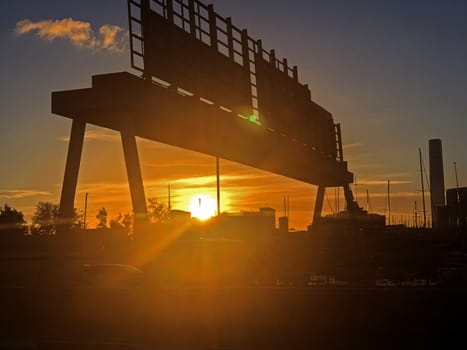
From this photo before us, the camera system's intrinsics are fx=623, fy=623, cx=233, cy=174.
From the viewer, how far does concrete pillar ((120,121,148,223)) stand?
30.6 meters

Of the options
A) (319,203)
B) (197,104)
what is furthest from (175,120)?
(319,203)

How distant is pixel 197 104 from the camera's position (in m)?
35.3

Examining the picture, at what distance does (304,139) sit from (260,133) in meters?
11.6

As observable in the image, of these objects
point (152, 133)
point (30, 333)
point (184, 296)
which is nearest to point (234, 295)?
point (184, 296)

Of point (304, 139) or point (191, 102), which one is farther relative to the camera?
point (304, 139)

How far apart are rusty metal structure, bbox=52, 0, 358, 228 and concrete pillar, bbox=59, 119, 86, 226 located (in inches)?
2.0

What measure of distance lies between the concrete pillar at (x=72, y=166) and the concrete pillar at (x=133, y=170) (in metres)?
2.33

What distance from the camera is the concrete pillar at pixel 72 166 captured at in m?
30.9

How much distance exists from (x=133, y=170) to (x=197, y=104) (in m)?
6.49

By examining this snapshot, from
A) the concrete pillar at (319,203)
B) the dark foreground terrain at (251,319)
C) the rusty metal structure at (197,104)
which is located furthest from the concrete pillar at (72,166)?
the concrete pillar at (319,203)

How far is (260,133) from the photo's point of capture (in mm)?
43562

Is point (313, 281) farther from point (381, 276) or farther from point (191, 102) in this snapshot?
point (191, 102)

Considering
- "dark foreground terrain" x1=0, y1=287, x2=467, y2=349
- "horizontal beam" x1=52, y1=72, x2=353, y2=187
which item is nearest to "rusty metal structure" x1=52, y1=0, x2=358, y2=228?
"horizontal beam" x1=52, y1=72, x2=353, y2=187

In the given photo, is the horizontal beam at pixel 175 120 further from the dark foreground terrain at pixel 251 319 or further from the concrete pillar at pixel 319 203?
the dark foreground terrain at pixel 251 319
